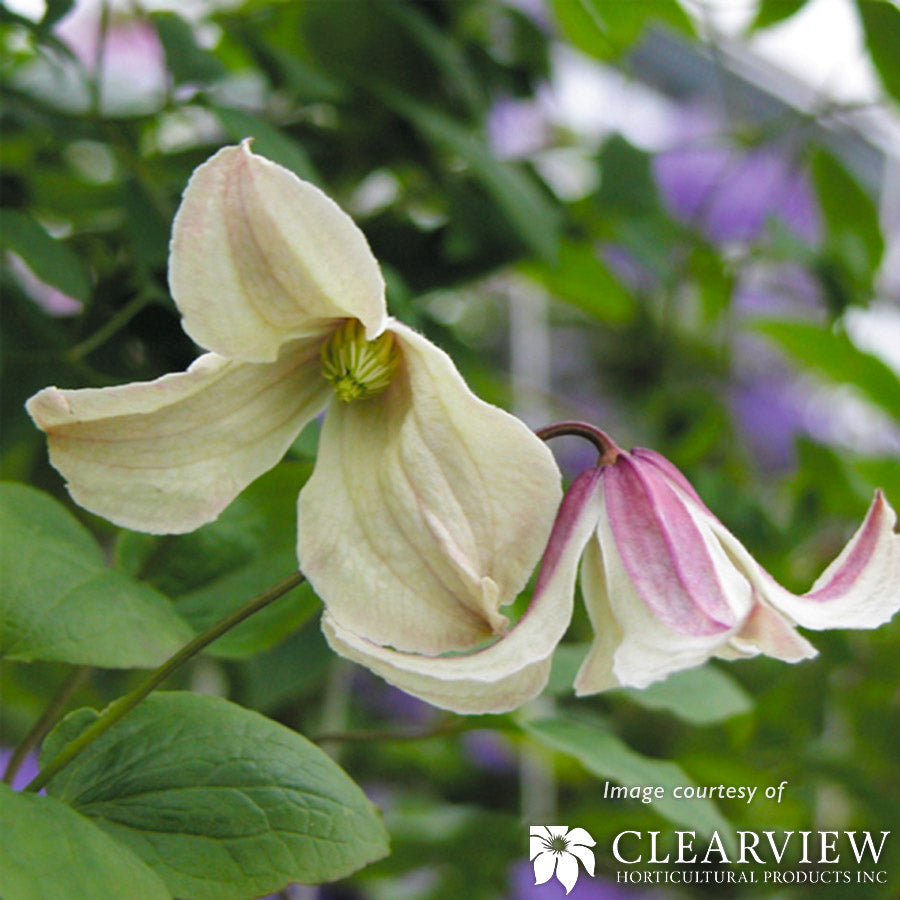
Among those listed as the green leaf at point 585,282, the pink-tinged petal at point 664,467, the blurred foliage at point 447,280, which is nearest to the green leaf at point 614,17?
the blurred foliage at point 447,280

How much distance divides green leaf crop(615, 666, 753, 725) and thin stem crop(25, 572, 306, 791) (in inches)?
9.9

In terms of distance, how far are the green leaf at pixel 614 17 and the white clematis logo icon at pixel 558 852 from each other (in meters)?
0.42

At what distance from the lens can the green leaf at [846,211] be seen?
75cm

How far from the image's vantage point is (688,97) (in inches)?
64.1

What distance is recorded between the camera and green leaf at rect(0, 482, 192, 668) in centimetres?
33

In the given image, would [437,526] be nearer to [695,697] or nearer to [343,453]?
[343,453]

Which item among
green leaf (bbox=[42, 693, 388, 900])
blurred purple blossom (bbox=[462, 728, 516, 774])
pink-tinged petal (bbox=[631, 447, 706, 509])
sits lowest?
blurred purple blossom (bbox=[462, 728, 516, 774])

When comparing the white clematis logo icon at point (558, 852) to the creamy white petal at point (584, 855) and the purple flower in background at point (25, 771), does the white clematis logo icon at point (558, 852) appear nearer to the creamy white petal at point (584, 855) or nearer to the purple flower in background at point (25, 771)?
the creamy white petal at point (584, 855)

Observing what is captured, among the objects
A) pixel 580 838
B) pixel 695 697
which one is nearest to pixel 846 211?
pixel 695 697

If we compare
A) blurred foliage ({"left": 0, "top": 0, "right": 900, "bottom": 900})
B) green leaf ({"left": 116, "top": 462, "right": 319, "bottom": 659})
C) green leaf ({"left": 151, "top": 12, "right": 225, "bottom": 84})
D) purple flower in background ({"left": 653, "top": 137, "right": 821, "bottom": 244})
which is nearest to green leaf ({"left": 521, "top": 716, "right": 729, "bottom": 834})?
blurred foliage ({"left": 0, "top": 0, "right": 900, "bottom": 900})

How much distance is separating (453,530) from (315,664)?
27 centimetres

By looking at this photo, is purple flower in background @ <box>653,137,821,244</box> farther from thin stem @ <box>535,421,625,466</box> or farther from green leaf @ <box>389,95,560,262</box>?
thin stem @ <box>535,421,625,466</box>

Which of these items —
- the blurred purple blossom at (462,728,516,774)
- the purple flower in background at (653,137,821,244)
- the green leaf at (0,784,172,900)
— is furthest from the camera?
the blurred purple blossom at (462,728,516,774)

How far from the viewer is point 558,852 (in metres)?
0.48
